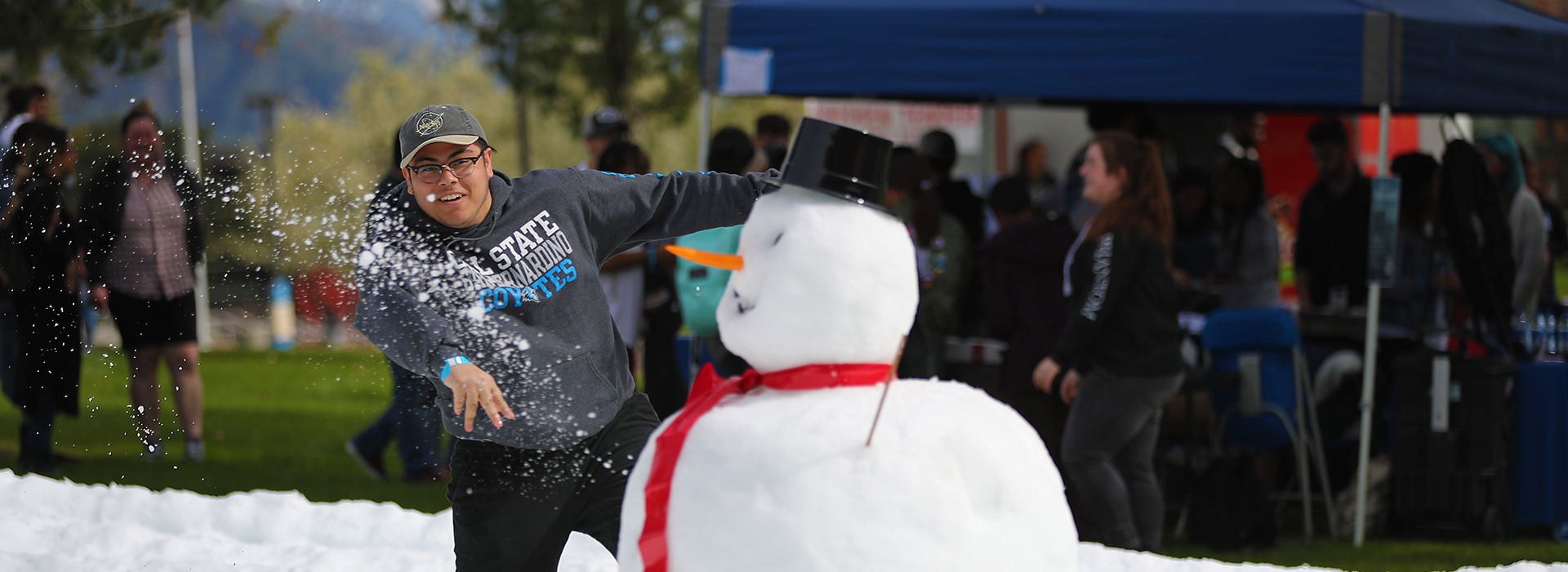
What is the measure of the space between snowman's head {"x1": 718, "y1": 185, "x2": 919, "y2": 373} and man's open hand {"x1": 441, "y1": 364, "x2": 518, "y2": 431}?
0.60 metres

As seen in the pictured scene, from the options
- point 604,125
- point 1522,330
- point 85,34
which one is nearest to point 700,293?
point 604,125

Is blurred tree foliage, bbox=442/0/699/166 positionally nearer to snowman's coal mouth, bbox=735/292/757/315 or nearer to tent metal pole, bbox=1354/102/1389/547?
tent metal pole, bbox=1354/102/1389/547

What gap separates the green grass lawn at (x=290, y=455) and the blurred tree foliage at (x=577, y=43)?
605 cm

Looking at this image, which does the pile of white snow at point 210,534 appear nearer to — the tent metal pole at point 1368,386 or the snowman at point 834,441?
the snowman at point 834,441

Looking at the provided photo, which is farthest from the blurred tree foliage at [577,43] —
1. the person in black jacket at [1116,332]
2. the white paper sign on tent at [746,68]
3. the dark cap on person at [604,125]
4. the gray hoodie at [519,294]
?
the gray hoodie at [519,294]

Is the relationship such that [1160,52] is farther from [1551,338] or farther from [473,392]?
[473,392]

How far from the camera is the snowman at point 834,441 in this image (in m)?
2.04

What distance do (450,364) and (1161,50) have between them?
3.63m

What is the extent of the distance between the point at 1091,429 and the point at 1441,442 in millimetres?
1915

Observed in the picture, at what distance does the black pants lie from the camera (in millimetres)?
2928

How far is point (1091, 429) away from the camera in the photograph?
466 centimetres

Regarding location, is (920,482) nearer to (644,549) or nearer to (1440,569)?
(644,549)

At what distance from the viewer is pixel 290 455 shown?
781 cm

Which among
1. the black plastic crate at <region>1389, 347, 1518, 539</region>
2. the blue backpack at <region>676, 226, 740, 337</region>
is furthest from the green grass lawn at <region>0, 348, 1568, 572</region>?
the blue backpack at <region>676, 226, 740, 337</region>
